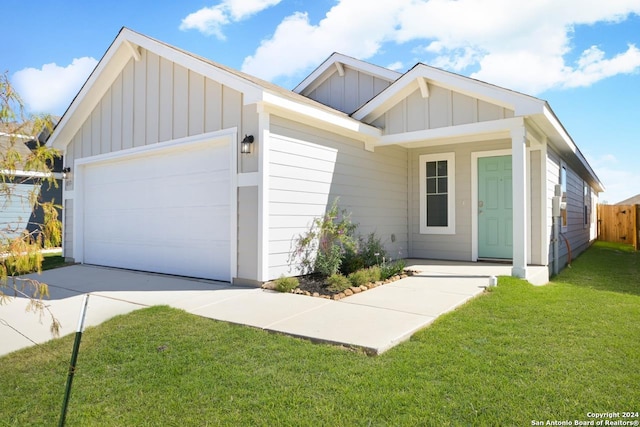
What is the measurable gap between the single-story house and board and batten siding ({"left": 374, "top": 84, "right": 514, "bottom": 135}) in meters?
0.02

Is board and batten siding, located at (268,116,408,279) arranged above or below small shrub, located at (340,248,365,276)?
above

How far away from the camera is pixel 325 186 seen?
271 inches

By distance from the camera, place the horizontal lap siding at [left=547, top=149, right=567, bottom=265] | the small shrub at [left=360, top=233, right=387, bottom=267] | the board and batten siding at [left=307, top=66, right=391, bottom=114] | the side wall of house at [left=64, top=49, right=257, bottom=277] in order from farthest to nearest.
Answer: the board and batten siding at [left=307, top=66, right=391, bottom=114] < the horizontal lap siding at [left=547, top=149, right=567, bottom=265] < the small shrub at [left=360, top=233, right=387, bottom=267] < the side wall of house at [left=64, top=49, right=257, bottom=277]

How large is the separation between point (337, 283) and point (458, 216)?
13.6ft

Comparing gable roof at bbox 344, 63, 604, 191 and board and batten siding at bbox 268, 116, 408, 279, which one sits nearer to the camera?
board and batten siding at bbox 268, 116, 408, 279

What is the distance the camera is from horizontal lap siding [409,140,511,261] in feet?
28.1

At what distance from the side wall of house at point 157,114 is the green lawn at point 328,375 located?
2.64 m

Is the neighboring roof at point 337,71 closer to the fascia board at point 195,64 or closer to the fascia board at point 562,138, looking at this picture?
the fascia board at point 562,138

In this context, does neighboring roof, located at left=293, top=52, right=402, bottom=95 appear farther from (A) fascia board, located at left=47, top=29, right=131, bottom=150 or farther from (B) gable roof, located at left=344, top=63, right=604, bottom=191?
(A) fascia board, located at left=47, top=29, right=131, bottom=150

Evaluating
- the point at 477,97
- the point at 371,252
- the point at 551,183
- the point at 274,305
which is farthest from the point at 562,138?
the point at 274,305

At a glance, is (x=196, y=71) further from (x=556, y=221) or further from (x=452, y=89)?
(x=556, y=221)

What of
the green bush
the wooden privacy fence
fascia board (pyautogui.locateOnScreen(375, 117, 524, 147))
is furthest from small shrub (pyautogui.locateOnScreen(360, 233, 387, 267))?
the wooden privacy fence

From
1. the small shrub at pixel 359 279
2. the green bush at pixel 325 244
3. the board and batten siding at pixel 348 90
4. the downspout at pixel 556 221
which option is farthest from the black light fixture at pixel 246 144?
the downspout at pixel 556 221

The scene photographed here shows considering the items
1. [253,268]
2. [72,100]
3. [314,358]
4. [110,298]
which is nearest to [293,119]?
[253,268]
